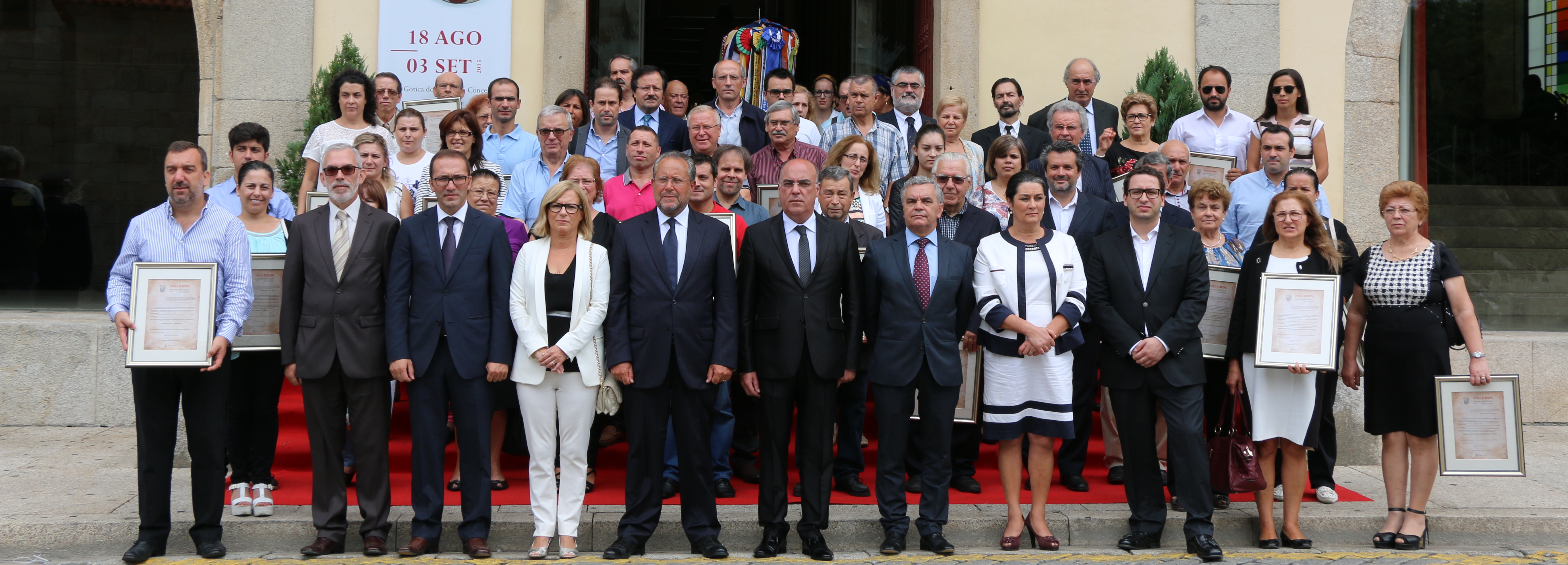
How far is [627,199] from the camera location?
7.39 m

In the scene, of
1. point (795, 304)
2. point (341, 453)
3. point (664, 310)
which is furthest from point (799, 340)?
point (341, 453)

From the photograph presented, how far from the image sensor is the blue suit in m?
6.08

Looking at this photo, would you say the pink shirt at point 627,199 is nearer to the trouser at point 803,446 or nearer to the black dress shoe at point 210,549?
the trouser at point 803,446

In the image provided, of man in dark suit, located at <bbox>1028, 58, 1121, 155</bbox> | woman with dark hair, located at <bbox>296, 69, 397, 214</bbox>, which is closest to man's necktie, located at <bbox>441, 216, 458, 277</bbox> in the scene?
woman with dark hair, located at <bbox>296, 69, 397, 214</bbox>

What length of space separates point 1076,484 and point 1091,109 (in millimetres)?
3335

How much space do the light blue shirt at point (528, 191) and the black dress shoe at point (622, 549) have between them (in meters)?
2.43

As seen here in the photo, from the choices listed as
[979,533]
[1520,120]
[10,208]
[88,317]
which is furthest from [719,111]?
[1520,120]

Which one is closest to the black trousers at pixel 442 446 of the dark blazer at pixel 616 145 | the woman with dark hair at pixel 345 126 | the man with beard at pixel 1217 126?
the dark blazer at pixel 616 145

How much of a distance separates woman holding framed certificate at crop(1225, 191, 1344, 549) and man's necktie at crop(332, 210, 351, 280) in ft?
15.4

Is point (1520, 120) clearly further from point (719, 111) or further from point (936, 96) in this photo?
point (719, 111)

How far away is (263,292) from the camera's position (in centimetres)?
648

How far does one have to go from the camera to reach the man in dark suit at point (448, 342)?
6086 mm

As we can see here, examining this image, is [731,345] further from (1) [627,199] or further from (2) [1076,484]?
(2) [1076,484]

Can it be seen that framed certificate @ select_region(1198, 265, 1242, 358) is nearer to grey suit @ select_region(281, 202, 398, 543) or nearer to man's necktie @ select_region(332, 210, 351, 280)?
grey suit @ select_region(281, 202, 398, 543)
